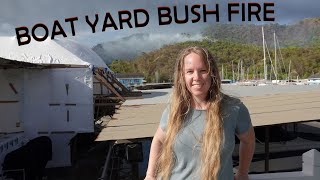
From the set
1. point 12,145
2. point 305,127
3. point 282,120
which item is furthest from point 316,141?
point 12,145

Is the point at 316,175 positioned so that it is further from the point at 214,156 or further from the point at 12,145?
the point at 12,145

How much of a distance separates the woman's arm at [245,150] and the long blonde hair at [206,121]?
0.23 metres

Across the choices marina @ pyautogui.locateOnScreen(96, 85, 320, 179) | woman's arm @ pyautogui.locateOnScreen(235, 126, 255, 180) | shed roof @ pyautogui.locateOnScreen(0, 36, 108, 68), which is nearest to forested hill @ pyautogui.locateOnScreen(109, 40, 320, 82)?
shed roof @ pyautogui.locateOnScreen(0, 36, 108, 68)

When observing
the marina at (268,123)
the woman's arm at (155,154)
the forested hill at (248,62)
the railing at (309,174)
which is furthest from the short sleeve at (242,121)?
the forested hill at (248,62)

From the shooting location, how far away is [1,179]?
1125cm

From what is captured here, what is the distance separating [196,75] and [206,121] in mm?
268

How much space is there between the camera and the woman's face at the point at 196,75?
7.58 feet

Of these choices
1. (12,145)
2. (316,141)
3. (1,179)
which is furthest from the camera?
(316,141)

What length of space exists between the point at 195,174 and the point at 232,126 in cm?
34

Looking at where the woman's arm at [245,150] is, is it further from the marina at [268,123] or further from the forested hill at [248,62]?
the forested hill at [248,62]

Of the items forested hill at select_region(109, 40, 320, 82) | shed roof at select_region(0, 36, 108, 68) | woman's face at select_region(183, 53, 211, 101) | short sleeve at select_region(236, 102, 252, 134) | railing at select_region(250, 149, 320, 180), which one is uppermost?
forested hill at select_region(109, 40, 320, 82)

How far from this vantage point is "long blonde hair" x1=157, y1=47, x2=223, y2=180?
2.20m

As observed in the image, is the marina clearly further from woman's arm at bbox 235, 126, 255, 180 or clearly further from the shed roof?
the shed roof

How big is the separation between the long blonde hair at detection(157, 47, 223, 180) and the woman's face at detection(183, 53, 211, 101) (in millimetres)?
26
